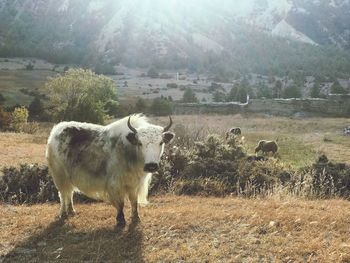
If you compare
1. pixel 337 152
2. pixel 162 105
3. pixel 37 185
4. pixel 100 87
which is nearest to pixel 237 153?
pixel 37 185

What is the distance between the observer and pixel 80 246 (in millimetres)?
9992

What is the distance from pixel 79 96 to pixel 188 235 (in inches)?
1977

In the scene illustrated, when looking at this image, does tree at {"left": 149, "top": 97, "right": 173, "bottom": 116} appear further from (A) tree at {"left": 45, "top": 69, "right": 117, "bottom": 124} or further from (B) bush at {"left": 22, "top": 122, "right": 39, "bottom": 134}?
(B) bush at {"left": 22, "top": 122, "right": 39, "bottom": 134}

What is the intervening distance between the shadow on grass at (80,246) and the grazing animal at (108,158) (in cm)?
73

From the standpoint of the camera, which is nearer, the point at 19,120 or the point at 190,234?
the point at 190,234

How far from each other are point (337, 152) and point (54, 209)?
33.5 m

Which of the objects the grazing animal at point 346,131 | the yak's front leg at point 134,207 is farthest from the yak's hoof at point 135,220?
the grazing animal at point 346,131

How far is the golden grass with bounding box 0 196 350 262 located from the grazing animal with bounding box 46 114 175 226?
74 centimetres

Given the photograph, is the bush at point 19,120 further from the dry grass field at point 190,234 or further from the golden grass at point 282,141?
the dry grass field at point 190,234

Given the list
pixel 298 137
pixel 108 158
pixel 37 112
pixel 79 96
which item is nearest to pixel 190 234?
pixel 108 158

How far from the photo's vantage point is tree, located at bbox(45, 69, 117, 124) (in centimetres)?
5506

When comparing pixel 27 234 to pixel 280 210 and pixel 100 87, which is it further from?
pixel 100 87

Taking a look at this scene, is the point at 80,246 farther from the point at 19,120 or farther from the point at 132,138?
the point at 19,120

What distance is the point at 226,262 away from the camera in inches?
348
